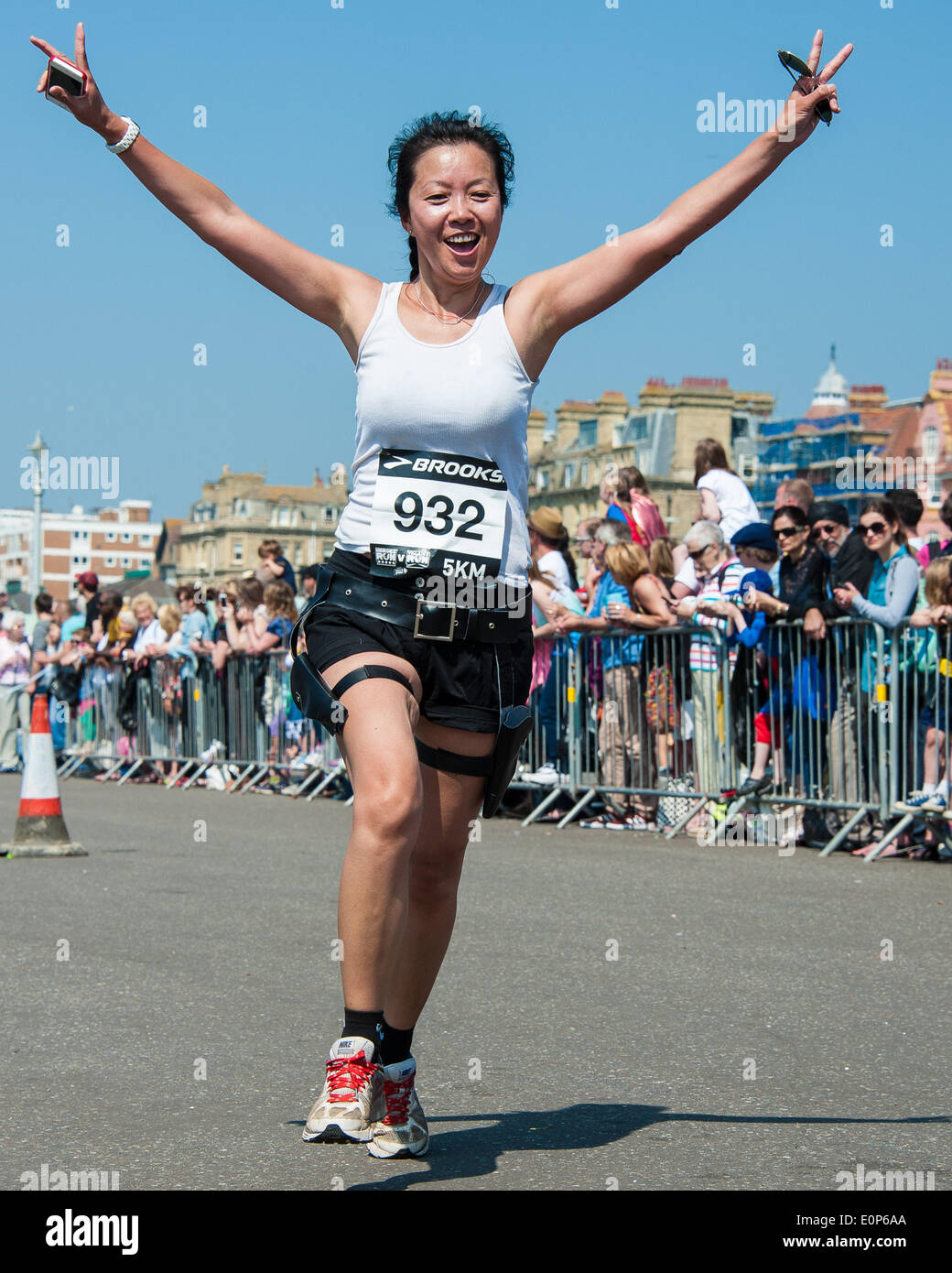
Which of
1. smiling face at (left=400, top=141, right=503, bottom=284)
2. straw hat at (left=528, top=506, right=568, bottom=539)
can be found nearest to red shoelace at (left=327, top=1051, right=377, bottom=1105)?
smiling face at (left=400, top=141, right=503, bottom=284)

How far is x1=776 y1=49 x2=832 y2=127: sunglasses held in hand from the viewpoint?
442cm

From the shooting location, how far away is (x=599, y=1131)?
4637mm

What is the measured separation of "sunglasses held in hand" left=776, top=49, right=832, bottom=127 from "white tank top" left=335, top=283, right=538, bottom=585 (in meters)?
0.87

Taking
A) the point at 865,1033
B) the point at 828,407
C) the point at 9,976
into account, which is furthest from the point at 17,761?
the point at 828,407

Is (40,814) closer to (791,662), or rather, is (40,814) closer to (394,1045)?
(791,662)

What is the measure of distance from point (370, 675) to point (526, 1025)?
2226 millimetres

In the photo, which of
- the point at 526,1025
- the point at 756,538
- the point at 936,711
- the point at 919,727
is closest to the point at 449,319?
the point at 526,1025

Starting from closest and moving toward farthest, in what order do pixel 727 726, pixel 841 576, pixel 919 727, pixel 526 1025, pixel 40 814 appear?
1. pixel 526 1025
2. pixel 919 727
3. pixel 841 576
4. pixel 40 814
5. pixel 727 726

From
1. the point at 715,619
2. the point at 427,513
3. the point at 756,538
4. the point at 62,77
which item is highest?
the point at 62,77

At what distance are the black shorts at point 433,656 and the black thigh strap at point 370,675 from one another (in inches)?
1.2

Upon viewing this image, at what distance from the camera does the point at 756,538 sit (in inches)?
488

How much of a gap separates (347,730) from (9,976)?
11.2 feet

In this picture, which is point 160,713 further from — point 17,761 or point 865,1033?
point 865,1033

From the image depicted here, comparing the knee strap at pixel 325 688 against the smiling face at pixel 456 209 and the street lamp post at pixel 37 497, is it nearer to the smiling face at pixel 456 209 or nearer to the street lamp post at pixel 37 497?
the smiling face at pixel 456 209
